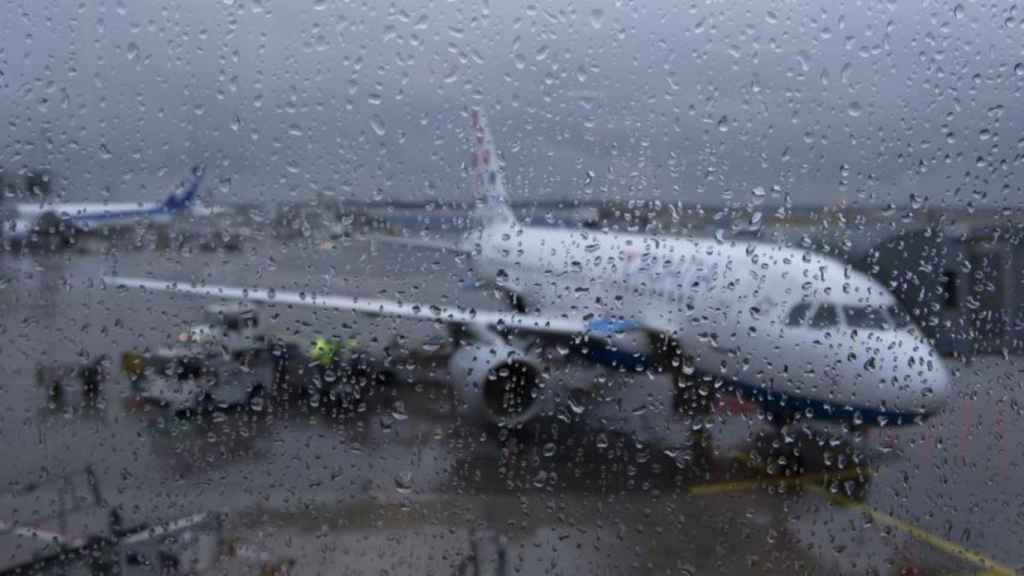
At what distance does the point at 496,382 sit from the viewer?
2109 mm

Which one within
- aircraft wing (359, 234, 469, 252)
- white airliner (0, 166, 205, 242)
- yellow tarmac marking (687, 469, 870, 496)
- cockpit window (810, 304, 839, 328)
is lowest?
yellow tarmac marking (687, 469, 870, 496)

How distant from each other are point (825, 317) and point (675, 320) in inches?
18.0

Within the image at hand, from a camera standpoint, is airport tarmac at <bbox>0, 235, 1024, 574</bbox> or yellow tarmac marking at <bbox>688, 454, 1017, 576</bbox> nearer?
airport tarmac at <bbox>0, 235, 1024, 574</bbox>

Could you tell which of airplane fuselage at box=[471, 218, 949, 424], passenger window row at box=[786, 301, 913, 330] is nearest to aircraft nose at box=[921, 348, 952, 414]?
airplane fuselage at box=[471, 218, 949, 424]

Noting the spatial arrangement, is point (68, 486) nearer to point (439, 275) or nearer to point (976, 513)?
point (439, 275)

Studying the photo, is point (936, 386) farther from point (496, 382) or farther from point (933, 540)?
point (496, 382)

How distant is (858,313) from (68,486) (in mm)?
2042

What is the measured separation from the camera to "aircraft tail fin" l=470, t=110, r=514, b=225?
78.7 inches

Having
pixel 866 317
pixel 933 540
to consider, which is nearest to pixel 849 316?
pixel 866 317

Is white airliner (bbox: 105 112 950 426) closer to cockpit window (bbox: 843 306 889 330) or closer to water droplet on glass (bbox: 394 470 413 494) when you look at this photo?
cockpit window (bbox: 843 306 889 330)

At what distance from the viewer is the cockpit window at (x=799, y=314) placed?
96.8 inches

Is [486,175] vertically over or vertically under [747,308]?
over

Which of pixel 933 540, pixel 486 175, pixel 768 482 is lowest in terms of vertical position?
pixel 933 540

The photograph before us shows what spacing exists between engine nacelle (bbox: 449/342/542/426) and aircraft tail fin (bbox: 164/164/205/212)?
26.9 inches
